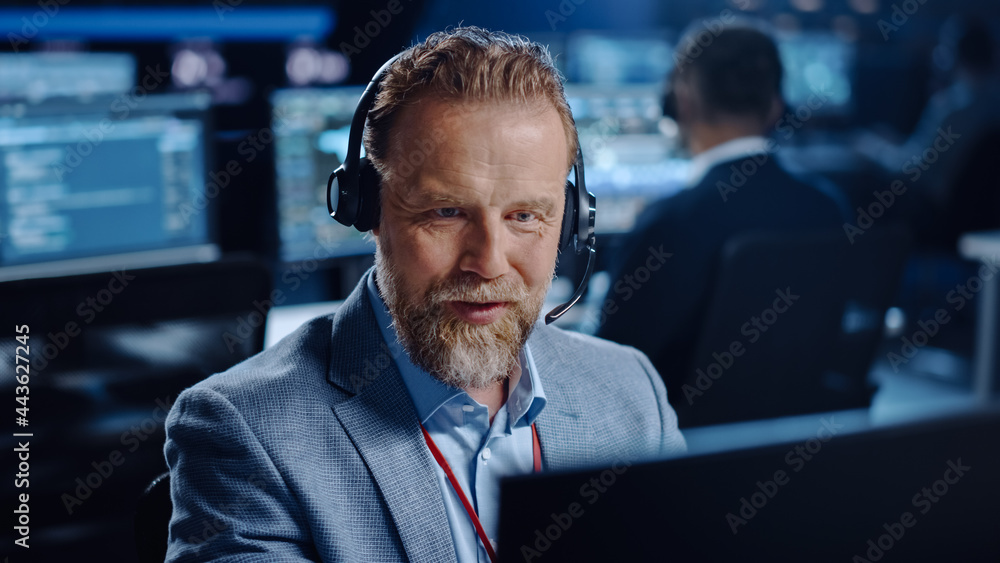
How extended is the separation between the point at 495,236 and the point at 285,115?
176 cm

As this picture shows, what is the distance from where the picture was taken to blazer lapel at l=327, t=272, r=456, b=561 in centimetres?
91

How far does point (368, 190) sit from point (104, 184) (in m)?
1.64

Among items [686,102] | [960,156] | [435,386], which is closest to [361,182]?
[435,386]

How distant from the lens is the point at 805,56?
4.52 m

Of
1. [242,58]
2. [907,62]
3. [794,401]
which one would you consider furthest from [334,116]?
[907,62]

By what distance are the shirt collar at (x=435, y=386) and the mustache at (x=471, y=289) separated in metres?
0.10

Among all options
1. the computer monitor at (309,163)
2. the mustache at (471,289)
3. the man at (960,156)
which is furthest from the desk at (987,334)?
the mustache at (471,289)

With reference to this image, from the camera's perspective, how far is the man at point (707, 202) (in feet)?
7.23

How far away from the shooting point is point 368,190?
3.37 ft

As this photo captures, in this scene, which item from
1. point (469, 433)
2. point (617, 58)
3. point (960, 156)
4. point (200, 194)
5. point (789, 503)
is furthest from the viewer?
point (960, 156)

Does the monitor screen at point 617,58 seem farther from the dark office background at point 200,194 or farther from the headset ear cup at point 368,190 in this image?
the headset ear cup at point 368,190

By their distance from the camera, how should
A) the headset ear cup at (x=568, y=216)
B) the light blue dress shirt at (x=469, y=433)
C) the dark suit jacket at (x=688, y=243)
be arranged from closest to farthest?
the light blue dress shirt at (x=469, y=433)
the headset ear cup at (x=568, y=216)
the dark suit jacket at (x=688, y=243)

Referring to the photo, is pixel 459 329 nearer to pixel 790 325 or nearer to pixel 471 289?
pixel 471 289

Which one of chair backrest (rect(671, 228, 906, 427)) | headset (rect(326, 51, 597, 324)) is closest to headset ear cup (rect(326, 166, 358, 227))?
headset (rect(326, 51, 597, 324))
